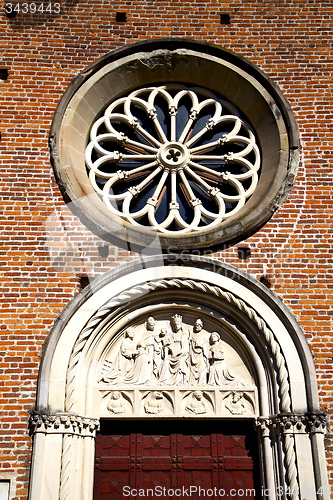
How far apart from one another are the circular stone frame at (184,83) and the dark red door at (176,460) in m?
2.54

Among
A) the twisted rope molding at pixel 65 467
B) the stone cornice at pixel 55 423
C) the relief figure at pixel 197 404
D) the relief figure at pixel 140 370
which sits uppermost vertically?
the relief figure at pixel 140 370

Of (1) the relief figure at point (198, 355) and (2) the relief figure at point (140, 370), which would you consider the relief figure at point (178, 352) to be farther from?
(2) the relief figure at point (140, 370)

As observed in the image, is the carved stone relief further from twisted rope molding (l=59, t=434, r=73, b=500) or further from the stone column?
twisted rope molding (l=59, t=434, r=73, b=500)

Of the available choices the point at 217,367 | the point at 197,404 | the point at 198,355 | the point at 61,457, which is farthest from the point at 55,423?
the point at 217,367

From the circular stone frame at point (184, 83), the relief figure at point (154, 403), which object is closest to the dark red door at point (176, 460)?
the relief figure at point (154, 403)

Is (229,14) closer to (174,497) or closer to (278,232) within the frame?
(278,232)

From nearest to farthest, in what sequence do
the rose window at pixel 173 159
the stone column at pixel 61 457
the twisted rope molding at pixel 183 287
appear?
the stone column at pixel 61 457 → the twisted rope molding at pixel 183 287 → the rose window at pixel 173 159

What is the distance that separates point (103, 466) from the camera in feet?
22.6

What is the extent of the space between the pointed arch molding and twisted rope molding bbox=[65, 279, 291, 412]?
0.01 metres

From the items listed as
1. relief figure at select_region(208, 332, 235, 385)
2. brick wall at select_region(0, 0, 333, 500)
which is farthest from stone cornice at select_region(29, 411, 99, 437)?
relief figure at select_region(208, 332, 235, 385)

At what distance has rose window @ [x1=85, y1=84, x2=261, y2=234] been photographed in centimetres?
826

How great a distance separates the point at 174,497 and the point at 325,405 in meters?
2.30

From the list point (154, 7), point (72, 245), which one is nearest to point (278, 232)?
point (72, 245)

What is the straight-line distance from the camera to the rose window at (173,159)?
8.26 m
